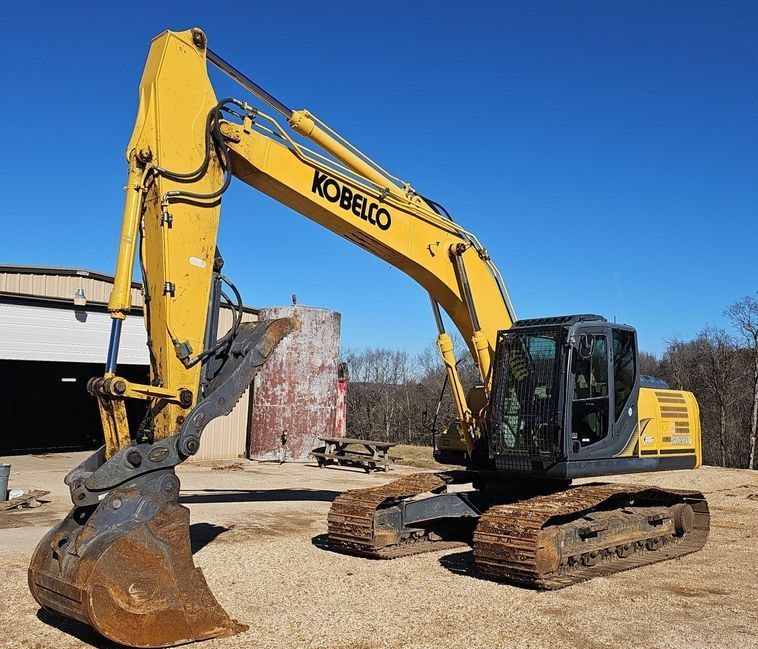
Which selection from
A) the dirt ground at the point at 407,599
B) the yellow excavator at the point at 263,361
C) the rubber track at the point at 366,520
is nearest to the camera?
the yellow excavator at the point at 263,361

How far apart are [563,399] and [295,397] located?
14.7 meters

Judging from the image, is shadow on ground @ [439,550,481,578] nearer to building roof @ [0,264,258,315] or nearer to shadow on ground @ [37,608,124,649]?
shadow on ground @ [37,608,124,649]

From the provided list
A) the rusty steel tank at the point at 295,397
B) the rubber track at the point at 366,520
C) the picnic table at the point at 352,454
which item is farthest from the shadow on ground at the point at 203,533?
the rusty steel tank at the point at 295,397

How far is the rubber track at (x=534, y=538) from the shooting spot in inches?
293

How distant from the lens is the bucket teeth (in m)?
5.17

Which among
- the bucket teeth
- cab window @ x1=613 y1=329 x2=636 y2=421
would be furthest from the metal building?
cab window @ x1=613 y1=329 x2=636 y2=421

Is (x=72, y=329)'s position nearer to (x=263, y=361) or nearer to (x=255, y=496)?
(x=255, y=496)

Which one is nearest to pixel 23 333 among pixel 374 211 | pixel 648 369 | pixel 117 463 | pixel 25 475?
pixel 25 475

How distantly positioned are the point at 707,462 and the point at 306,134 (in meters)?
39.9

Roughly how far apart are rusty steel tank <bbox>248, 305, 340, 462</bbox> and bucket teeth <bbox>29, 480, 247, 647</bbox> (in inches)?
636

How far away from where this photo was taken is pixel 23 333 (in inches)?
729

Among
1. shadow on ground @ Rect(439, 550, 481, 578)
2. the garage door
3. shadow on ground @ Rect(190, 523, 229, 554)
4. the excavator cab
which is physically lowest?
shadow on ground @ Rect(439, 550, 481, 578)

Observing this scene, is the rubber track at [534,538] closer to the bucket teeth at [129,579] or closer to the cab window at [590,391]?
the cab window at [590,391]

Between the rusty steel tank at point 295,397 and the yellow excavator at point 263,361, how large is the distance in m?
12.2
